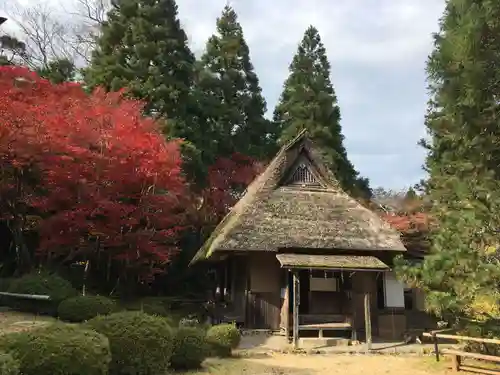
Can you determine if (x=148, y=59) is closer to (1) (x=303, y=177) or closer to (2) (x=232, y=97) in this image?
(2) (x=232, y=97)

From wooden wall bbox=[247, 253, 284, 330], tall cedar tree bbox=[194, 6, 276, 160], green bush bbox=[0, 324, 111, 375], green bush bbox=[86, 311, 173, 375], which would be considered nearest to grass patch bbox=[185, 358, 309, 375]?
green bush bbox=[86, 311, 173, 375]

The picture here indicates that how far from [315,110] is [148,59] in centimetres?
1317

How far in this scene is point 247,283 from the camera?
1761 centimetres

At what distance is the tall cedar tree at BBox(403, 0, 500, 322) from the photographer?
10039mm

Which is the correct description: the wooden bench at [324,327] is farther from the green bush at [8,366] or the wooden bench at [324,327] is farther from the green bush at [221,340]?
the green bush at [8,366]

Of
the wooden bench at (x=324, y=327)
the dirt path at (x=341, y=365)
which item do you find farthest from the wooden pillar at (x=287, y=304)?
the dirt path at (x=341, y=365)

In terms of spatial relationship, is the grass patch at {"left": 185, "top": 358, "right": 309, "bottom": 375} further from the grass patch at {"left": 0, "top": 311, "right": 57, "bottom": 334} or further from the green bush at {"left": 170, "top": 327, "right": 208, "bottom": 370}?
the grass patch at {"left": 0, "top": 311, "right": 57, "bottom": 334}

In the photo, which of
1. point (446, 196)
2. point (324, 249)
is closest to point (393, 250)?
point (324, 249)

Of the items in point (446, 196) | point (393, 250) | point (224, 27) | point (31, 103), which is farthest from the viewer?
point (224, 27)

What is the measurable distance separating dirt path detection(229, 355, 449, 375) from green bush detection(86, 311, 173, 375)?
9.11 feet

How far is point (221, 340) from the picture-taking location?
12.9 meters

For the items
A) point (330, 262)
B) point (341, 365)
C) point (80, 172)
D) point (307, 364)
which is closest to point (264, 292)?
point (330, 262)

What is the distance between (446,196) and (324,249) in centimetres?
1063

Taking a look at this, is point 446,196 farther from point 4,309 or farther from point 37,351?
point 37,351
